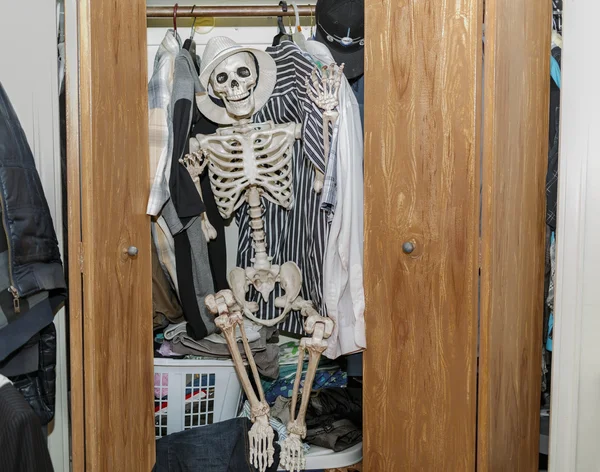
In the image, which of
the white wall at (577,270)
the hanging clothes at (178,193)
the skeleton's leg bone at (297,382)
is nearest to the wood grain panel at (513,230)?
the white wall at (577,270)

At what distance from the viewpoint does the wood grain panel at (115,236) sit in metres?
1.74

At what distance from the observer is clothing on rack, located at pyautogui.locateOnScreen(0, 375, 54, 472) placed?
1184 millimetres

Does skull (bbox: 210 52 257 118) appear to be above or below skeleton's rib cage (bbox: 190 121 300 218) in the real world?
above

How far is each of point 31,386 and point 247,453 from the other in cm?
77

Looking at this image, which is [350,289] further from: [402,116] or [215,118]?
[215,118]

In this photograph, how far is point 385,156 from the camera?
2020mm

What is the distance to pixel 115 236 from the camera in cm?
191

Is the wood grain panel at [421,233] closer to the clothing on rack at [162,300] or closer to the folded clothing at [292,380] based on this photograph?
the folded clothing at [292,380]

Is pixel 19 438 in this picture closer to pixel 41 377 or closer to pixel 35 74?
pixel 41 377

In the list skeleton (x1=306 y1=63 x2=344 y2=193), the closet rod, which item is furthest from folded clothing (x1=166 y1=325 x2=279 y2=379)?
the closet rod

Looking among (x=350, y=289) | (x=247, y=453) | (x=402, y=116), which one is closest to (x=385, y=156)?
(x=402, y=116)

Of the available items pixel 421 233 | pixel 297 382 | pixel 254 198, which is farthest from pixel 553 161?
pixel 297 382

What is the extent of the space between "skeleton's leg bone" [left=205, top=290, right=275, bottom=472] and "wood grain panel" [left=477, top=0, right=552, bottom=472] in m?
0.71

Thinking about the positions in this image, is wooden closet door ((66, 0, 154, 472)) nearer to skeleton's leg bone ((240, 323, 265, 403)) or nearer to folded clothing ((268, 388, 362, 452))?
skeleton's leg bone ((240, 323, 265, 403))
